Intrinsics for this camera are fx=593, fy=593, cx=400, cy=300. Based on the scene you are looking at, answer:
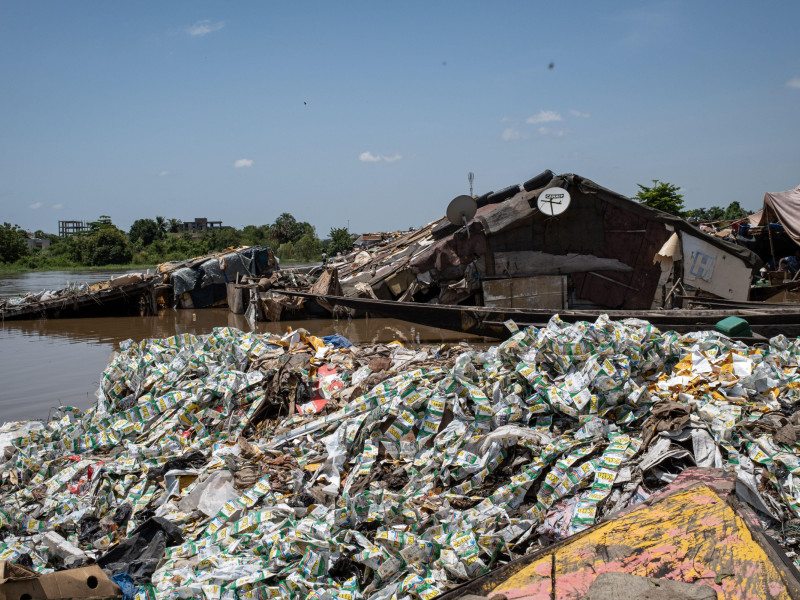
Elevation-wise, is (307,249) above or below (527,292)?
above

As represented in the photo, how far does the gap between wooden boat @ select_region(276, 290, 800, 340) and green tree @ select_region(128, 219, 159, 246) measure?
140ft

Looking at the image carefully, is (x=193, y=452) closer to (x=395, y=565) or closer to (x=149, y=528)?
(x=149, y=528)

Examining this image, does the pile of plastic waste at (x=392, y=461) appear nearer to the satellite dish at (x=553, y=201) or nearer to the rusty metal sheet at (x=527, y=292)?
the satellite dish at (x=553, y=201)

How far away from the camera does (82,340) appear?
12.6 meters

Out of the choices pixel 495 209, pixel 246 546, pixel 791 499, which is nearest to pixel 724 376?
pixel 791 499

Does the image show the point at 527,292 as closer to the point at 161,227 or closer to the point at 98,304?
the point at 98,304

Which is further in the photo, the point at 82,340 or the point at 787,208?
the point at 787,208

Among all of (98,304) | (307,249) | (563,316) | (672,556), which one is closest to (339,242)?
(307,249)

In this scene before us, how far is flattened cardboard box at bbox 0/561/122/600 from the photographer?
2.66 m

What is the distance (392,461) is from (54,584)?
6.17 feet

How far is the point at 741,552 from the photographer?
2090 millimetres

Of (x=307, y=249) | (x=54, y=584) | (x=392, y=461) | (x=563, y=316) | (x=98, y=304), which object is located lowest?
(x=54, y=584)

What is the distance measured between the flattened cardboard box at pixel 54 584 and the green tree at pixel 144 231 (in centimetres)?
5010

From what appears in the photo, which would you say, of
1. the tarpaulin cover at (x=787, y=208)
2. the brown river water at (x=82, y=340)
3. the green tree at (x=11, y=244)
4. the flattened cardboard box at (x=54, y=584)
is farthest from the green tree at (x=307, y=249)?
the flattened cardboard box at (x=54, y=584)
